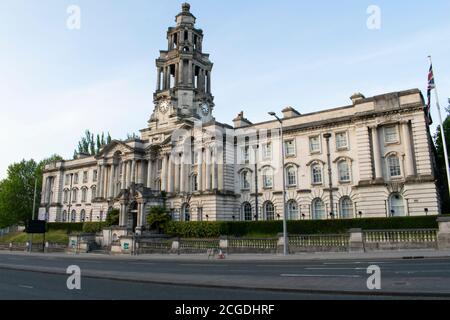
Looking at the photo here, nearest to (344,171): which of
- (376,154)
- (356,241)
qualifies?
(376,154)

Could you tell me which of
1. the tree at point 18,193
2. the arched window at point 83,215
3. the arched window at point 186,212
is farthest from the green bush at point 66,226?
the arched window at point 186,212

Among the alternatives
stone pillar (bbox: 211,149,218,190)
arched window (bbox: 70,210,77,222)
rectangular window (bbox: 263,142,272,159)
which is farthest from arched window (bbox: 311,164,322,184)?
arched window (bbox: 70,210,77,222)

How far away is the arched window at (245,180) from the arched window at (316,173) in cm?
916

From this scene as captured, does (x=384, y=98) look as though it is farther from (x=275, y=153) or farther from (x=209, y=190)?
(x=209, y=190)

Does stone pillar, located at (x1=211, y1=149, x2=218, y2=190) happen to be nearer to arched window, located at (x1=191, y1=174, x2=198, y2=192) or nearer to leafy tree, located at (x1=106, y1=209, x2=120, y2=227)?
arched window, located at (x1=191, y1=174, x2=198, y2=192)

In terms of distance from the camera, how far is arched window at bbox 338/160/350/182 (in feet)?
137

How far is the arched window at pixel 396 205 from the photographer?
36.8 m

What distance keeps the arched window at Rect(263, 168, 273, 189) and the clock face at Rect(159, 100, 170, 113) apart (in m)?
22.2

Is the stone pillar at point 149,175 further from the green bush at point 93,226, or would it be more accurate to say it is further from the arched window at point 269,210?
the arched window at point 269,210

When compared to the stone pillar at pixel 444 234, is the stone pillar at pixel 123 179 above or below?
above

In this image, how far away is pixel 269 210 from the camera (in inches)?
1860

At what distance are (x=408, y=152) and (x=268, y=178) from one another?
17.2 meters

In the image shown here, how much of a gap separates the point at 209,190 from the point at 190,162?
23.4ft

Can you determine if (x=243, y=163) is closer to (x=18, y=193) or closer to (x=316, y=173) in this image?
(x=316, y=173)
